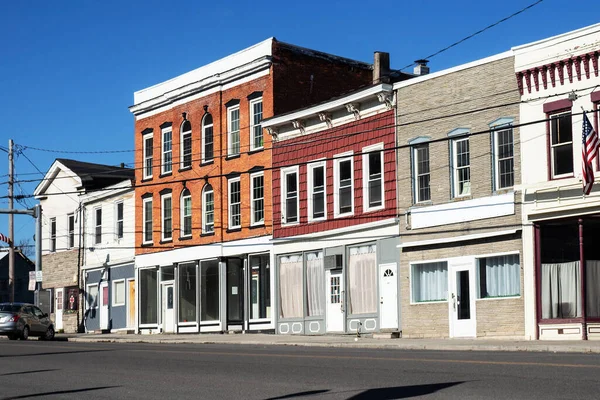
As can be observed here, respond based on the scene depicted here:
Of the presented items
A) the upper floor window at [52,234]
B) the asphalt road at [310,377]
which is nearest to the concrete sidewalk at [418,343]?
the asphalt road at [310,377]

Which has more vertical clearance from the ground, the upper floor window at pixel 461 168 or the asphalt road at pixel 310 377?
the upper floor window at pixel 461 168

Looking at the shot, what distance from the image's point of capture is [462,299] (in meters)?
31.5

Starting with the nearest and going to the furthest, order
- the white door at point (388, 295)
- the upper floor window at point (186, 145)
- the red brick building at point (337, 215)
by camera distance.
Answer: the white door at point (388, 295), the red brick building at point (337, 215), the upper floor window at point (186, 145)

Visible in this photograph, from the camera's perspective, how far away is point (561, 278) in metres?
28.7

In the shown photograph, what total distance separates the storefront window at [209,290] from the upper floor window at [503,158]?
16608 mm

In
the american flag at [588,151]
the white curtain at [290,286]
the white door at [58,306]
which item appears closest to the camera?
the american flag at [588,151]

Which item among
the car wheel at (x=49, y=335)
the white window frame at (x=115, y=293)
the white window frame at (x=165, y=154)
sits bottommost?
the car wheel at (x=49, y=335)

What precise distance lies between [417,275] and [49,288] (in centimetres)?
2890

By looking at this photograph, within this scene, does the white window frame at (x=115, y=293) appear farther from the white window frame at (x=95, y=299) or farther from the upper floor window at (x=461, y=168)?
the upper floor window at (x=461, y=168)

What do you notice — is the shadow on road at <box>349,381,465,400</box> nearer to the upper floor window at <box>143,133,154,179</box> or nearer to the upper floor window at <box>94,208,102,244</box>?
the upper floor window at <box>143,133,154,179</box>

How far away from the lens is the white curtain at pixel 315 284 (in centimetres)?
3772

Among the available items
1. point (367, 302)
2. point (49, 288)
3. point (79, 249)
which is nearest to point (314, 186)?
point (367, 302)

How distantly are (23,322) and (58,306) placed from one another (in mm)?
13666

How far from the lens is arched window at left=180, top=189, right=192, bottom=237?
149ft
